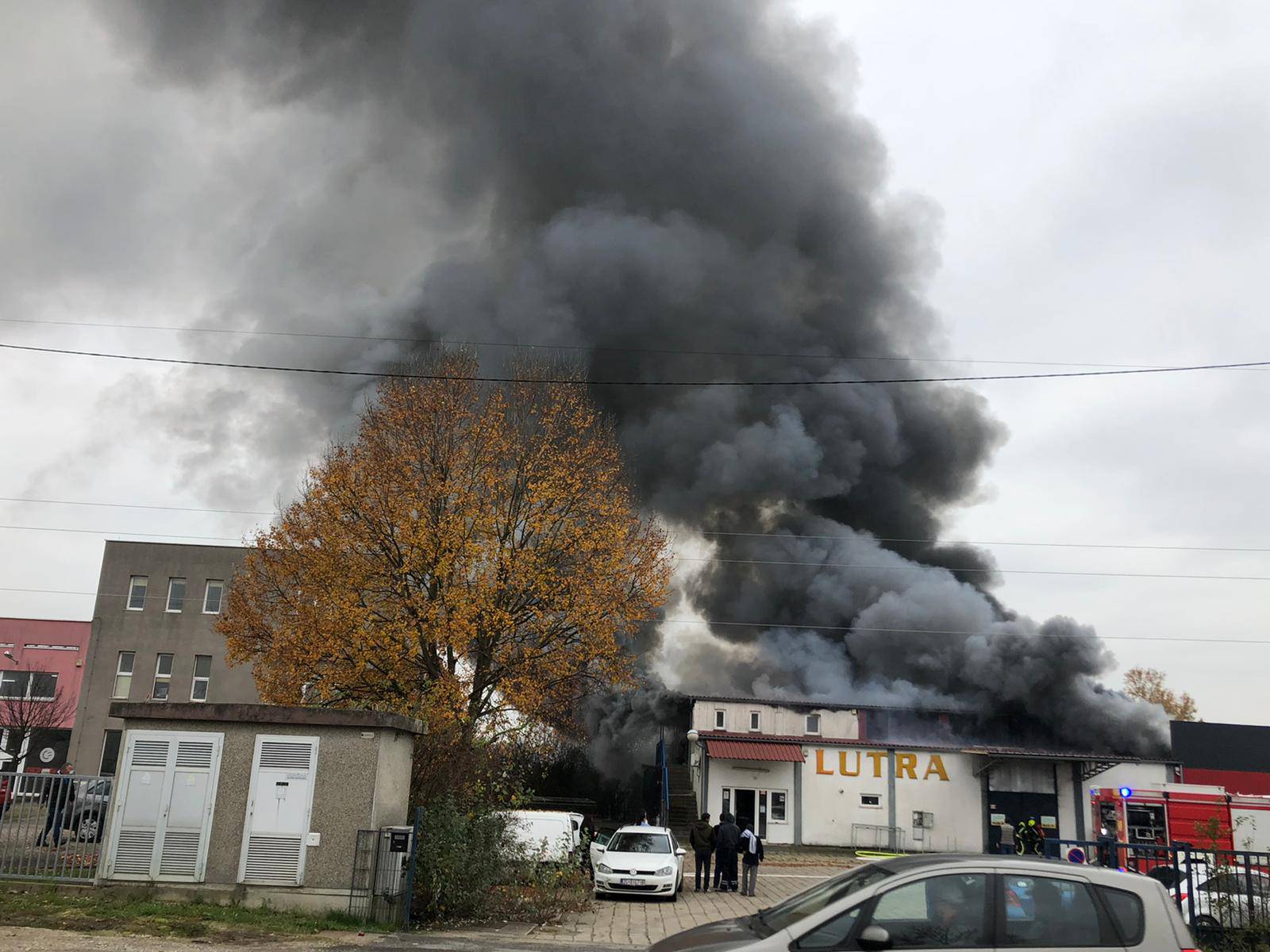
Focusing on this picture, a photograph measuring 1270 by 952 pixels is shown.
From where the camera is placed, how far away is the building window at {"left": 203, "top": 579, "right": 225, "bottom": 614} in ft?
128

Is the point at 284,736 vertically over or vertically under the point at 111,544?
under

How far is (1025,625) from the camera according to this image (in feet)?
149

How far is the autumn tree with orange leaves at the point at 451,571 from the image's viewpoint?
1947 centimetres

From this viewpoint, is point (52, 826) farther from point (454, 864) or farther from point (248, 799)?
point (454, 864)

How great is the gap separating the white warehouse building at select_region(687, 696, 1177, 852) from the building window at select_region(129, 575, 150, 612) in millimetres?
22836

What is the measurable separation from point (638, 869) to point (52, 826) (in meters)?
8.79

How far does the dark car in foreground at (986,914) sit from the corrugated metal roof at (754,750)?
28.1m

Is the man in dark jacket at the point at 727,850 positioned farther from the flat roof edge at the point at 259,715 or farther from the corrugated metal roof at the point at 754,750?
the corrugated metal roof at the point at 754,750

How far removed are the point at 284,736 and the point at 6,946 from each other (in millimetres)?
3508

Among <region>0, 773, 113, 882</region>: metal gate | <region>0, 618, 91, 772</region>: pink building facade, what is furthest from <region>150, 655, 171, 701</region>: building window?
<region>0, 773, 113, 882</region>: metal gate

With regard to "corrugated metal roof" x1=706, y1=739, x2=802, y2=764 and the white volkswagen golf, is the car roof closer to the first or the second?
the white volkswagen golf

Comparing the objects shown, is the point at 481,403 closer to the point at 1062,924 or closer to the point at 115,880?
the point at 115,880

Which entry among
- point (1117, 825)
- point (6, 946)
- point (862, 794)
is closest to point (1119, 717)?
point (862, 794)

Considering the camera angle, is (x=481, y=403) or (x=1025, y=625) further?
(x=1025, y=625)
